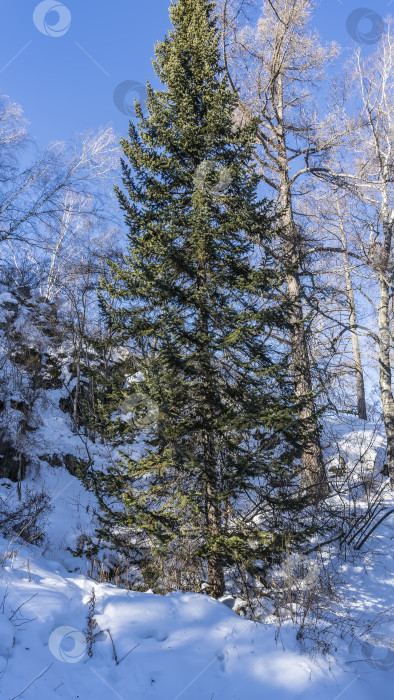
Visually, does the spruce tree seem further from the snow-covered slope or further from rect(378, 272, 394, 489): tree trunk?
rect(378, 272, 394, 489): tree trunk

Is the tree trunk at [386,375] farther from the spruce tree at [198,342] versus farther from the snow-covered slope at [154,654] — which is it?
the snow-covered slope at [154,654]

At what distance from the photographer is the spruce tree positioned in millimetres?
5137

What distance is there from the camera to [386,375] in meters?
10.2

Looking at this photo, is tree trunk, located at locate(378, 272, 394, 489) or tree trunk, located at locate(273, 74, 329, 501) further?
tree trunk, located at locate(378, 272, 394, 489)

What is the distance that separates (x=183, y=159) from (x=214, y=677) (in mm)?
7141

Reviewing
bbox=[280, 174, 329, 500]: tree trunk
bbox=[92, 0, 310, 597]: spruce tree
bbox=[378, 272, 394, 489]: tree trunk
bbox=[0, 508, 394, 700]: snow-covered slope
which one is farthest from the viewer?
bbox=[378, 272, 394, 489]: tree trunk

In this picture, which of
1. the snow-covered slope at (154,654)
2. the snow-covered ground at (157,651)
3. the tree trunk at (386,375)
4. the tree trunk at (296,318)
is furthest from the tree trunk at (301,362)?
the snow-covered slope at (154,654)

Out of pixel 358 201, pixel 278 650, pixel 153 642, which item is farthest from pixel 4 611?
pixel 358 201

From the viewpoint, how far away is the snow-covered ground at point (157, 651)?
3.06 meters

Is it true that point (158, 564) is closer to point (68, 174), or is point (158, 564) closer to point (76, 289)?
point (68, 174)

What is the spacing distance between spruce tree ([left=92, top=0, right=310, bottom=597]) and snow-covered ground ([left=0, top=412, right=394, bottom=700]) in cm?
89

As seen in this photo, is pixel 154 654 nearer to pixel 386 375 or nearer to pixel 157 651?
pixel 157 651

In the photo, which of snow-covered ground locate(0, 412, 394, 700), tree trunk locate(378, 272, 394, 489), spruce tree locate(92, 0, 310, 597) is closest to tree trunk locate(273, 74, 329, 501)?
spruce tree locate(92, 0, 310, 597)

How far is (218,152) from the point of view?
6.96 m
